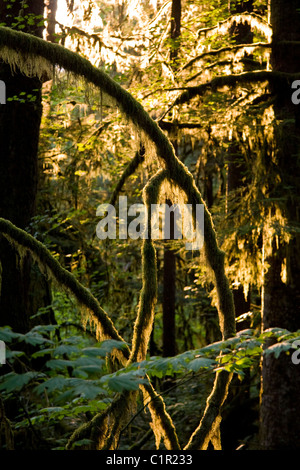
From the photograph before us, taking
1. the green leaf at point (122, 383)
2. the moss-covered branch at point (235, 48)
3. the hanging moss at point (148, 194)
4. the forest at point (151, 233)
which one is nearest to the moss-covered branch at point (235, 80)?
the forest at point (151, 233)

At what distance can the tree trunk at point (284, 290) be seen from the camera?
19.2 feet

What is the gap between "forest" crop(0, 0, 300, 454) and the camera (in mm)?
2980

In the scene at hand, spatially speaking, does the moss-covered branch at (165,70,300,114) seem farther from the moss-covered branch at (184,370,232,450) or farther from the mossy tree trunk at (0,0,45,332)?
the moss-covered branch at (184,370,232,450)

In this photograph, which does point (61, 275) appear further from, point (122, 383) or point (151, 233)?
point (122, 383)

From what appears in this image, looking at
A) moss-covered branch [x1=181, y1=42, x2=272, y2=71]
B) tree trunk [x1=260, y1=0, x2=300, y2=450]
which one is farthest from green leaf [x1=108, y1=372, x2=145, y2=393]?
moss-covered branch [x1=181, y1=42, x2=272, y2=71]

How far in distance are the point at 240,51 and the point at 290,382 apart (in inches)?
185

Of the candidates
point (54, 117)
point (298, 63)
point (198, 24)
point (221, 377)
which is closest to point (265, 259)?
point (298, 63)

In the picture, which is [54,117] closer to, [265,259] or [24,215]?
[24,215]

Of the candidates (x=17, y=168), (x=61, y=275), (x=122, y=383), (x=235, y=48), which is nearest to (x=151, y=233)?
(x=61, y=275)

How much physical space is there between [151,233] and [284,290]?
3.26 metres

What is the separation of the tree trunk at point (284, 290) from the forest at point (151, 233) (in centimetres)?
2

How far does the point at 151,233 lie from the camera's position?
3.36 meters

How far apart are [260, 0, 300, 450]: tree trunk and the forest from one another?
0.02m
